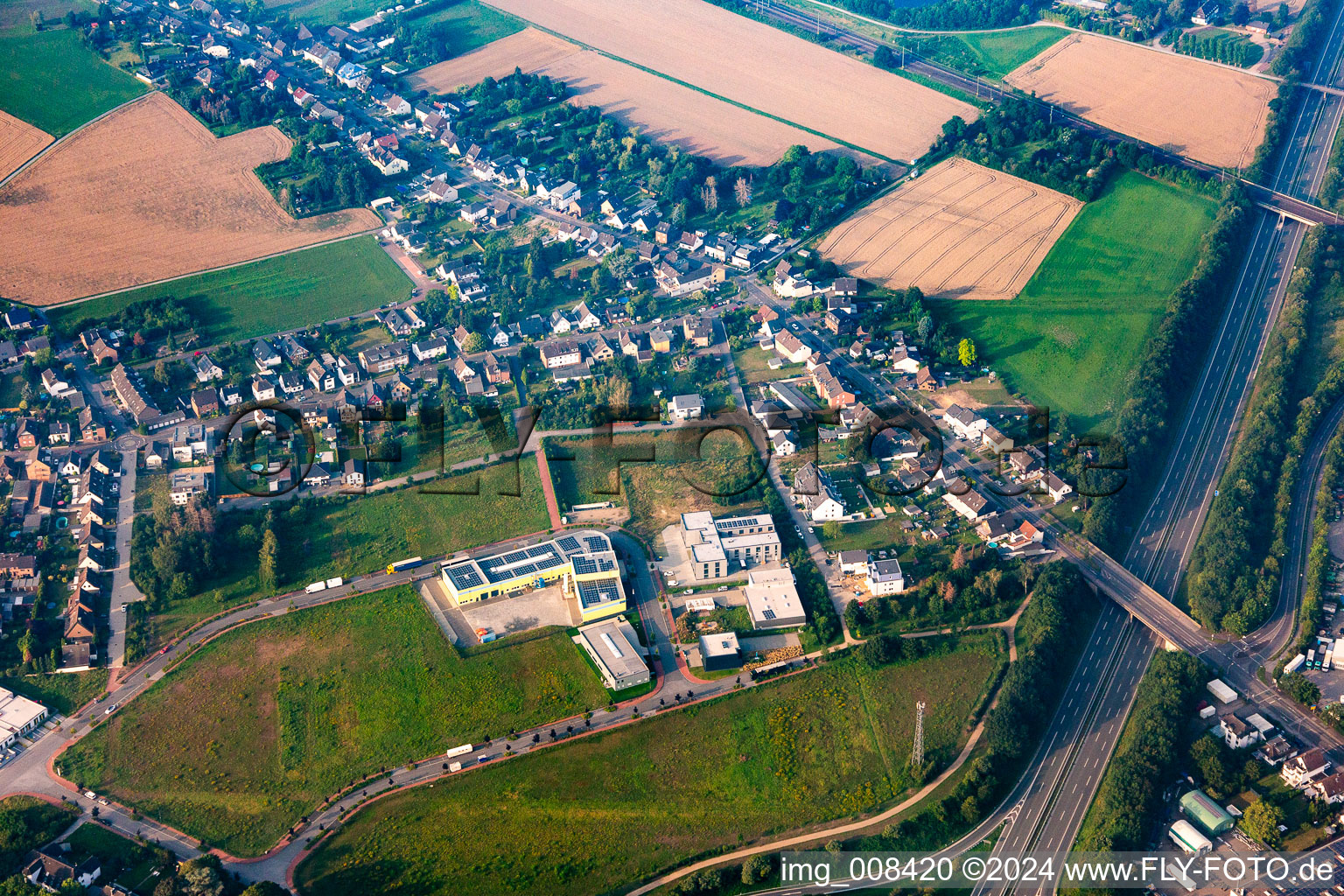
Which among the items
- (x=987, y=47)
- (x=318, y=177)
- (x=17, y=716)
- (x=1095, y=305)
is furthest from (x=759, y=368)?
(x=987, y=47)

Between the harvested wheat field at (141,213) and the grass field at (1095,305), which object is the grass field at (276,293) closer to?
the harvested wheat field at (141,213)

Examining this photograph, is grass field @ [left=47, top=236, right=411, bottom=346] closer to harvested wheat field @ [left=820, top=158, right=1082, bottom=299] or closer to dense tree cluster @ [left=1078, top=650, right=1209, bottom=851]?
harvested wheat field @ [left=820, top=158, right=1082, bottom=299]

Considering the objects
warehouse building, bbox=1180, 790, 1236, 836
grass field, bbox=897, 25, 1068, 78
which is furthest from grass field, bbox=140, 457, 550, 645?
grass field, bbox=897, 25, 1068, 78

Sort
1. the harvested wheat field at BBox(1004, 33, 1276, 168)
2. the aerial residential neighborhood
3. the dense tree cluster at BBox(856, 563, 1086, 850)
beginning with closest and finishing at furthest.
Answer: the dense tree cluster at BBox(856, 563, 1086, 850)
the aerial residential neighborhood
the harvested wheat field at BBox(1004, 33, 1276, 168)

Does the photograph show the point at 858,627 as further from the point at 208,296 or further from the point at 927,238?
the point at 208,296

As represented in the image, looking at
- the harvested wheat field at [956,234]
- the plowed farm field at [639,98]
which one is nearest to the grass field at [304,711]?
the harvested wheat field at [956,234]

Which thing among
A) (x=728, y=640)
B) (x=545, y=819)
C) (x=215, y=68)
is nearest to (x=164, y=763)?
(x=545, y=819)

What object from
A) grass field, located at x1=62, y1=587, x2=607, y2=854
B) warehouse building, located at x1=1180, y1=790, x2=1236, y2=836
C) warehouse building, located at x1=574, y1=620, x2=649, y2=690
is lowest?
grass field, located at x1=62, y1=587, x2=607, y2=854

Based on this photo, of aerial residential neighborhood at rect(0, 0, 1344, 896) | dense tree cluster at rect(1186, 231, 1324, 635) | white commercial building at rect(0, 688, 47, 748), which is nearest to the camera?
aerial residential neighborhood at rect(0, 0, 1344, 896)
